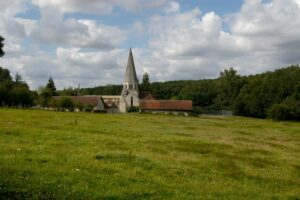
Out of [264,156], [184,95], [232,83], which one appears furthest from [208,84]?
[264,156]

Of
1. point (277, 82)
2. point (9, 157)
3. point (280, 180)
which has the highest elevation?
point (277, 82)

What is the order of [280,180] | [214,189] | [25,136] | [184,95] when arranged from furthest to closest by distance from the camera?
[184,95] → [25,136] → [280,180] → [214,189]

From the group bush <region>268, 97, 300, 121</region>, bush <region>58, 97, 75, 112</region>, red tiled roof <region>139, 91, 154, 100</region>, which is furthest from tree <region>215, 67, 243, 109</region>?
bush <region>58, 97, 75, 112</region>

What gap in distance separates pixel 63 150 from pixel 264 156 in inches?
462

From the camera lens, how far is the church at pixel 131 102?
127125mm

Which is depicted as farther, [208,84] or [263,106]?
[208,84]

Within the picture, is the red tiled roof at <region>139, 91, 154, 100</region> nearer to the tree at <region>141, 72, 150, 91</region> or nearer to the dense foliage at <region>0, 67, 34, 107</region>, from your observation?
the tree at <region>141, 72, 150, 91</region>

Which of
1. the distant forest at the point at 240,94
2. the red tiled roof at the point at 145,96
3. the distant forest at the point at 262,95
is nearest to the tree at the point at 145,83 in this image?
the distant forest at the point at 240,94

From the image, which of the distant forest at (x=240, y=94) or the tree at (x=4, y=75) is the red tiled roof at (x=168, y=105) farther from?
the tree at (x=4, y=75)

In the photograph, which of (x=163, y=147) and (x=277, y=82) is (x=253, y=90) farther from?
(x=163, y=147)

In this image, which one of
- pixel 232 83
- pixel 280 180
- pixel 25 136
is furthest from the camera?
pixel 232 83

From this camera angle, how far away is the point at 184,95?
173 meters

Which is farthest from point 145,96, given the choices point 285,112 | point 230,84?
point 285,112

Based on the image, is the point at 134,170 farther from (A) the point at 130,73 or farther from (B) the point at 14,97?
(A) the point at 130,73
